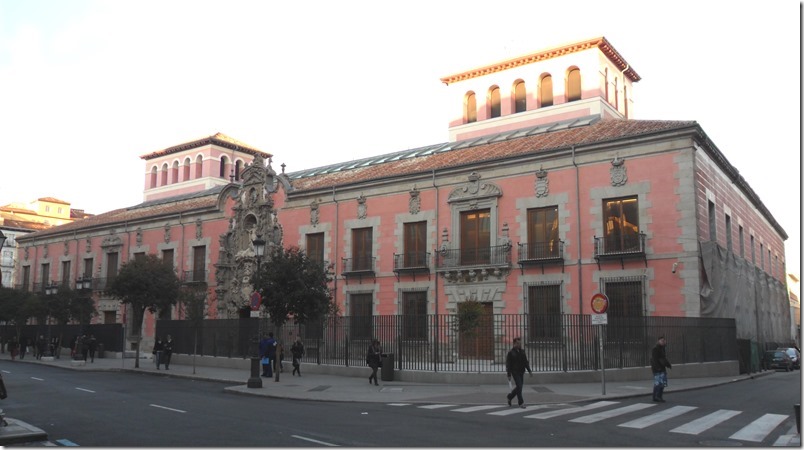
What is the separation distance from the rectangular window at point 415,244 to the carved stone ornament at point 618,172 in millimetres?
9101

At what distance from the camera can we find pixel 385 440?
10.2 m

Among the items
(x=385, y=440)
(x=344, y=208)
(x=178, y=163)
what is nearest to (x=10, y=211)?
(x=178, y=163)

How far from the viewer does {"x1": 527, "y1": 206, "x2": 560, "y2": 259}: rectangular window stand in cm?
2755

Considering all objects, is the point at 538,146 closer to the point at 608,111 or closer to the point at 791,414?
the point at 608,111

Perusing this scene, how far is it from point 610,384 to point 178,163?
4679 cm

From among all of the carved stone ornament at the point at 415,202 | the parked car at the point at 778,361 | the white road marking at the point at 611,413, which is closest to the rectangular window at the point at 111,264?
the carved stone ornament at the point at 415,202

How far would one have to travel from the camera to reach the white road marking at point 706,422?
1149 cm

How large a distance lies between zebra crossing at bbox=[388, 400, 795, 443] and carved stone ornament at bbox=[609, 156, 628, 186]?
1211 centimetres

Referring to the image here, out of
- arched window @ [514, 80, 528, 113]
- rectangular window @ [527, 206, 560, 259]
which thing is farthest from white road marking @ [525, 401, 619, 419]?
arched window @ [514, 80, 528, 113]

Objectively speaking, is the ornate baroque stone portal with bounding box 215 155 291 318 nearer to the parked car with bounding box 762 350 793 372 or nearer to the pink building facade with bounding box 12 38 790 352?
the pink building facade with bounding box 12 38 790 352

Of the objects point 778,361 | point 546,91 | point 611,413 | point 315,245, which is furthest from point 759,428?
point 546,91

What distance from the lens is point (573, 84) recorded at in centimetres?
3809

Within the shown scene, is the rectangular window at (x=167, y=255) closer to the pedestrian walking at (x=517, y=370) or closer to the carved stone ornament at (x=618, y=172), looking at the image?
the carved stone ornament at (x=618, y=172)

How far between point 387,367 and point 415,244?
34.5 ft
